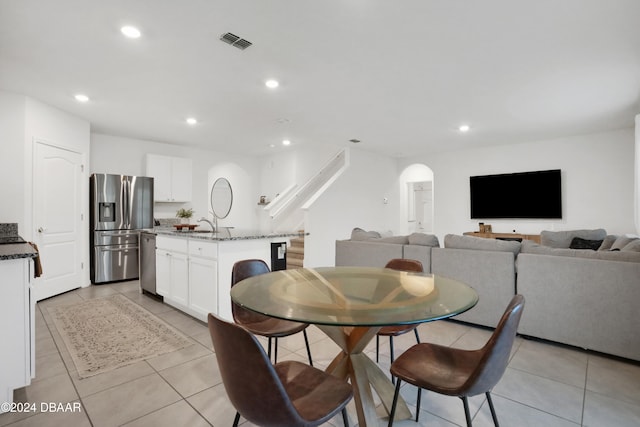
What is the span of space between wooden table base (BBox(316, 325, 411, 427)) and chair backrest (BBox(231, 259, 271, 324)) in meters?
0.57

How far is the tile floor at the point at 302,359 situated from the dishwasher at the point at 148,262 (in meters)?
1.40

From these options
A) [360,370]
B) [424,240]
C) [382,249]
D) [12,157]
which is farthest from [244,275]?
[12,157]

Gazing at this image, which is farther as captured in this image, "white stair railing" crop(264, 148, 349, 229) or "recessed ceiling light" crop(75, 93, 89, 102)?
"white stair railing" crop(264, 148, 349, 229)

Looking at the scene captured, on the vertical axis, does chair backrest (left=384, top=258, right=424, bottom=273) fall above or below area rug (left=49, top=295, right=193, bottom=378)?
above

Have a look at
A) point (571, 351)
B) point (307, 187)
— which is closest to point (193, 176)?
point (307, 187)

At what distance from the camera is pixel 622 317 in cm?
254

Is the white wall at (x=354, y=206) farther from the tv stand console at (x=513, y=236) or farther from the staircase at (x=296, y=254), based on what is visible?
the tv stand console at (x=513, y=236)

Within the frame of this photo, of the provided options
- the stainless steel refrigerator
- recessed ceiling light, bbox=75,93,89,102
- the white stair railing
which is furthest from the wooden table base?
the white stair railing

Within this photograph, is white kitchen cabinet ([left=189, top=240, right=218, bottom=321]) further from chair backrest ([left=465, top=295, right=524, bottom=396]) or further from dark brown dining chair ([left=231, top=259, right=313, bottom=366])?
chair backrest ([left=465, top=295, right=524, bottom=396])

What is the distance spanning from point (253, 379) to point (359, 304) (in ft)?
1.86

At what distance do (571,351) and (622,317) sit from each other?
47 cm

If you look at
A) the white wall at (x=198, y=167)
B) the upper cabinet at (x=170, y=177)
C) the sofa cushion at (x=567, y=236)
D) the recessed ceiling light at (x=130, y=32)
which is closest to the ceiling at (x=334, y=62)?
the recessed ceiling light at (x=130, y=32)

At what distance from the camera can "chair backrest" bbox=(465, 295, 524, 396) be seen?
1.25 m

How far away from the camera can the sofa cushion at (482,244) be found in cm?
313
